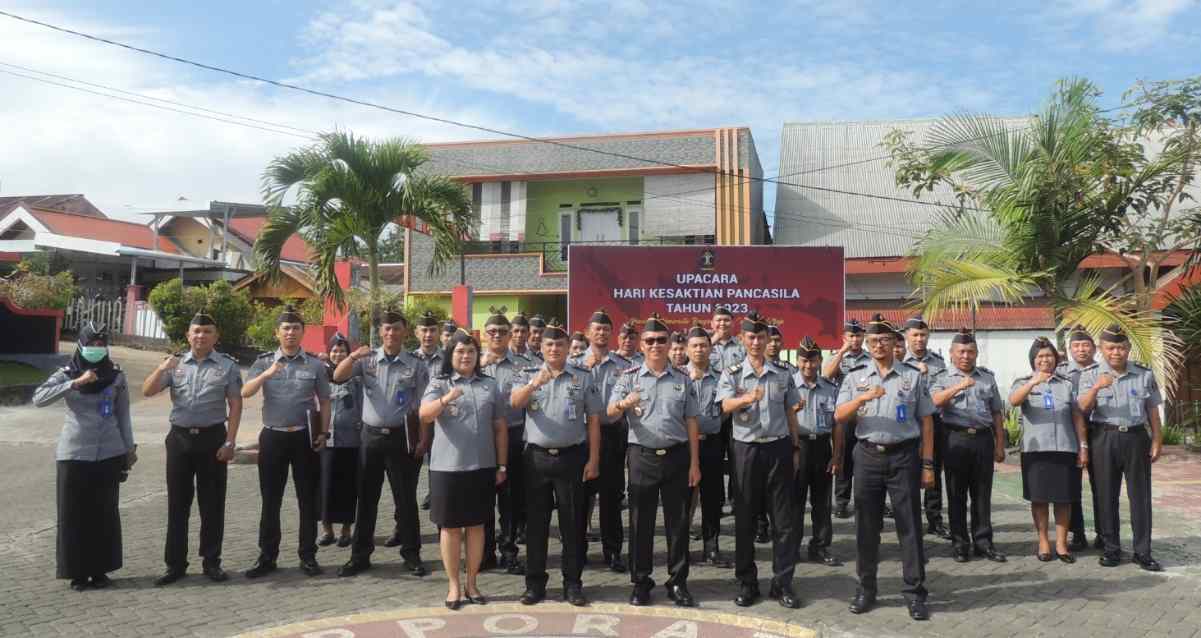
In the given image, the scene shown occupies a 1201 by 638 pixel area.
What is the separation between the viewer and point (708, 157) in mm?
19906

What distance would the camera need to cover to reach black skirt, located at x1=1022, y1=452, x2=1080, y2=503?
20.2ft

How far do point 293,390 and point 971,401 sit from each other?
492 centimetres

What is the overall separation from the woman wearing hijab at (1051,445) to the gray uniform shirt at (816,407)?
1312 millimetres

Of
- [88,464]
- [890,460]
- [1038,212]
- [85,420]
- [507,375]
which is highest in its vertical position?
[1038,212]

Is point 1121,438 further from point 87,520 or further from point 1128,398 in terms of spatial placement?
point 87,520

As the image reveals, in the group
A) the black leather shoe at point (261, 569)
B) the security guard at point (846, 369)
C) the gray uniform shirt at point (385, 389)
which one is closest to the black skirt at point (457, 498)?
the gray uniform shirt at point (385, 389)

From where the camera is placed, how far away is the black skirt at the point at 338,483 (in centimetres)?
664

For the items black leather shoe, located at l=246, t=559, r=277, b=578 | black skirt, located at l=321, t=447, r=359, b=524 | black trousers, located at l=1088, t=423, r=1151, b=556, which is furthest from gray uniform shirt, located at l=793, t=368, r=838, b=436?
black leather shoe, located at l=246, t=559, r=277, b=578

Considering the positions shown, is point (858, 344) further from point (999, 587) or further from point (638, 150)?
point (638, 150)

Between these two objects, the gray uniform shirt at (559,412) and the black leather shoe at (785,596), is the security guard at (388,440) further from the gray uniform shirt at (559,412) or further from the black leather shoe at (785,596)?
the black leather shoe at (785,596)

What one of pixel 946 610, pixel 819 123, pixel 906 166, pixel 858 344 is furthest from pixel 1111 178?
pixel 819 123

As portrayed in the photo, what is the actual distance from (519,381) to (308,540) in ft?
6.24

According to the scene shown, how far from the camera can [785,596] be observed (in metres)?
5.17

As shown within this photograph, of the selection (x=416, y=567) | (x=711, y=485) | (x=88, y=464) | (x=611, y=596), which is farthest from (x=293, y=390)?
(x=711, y=485)
